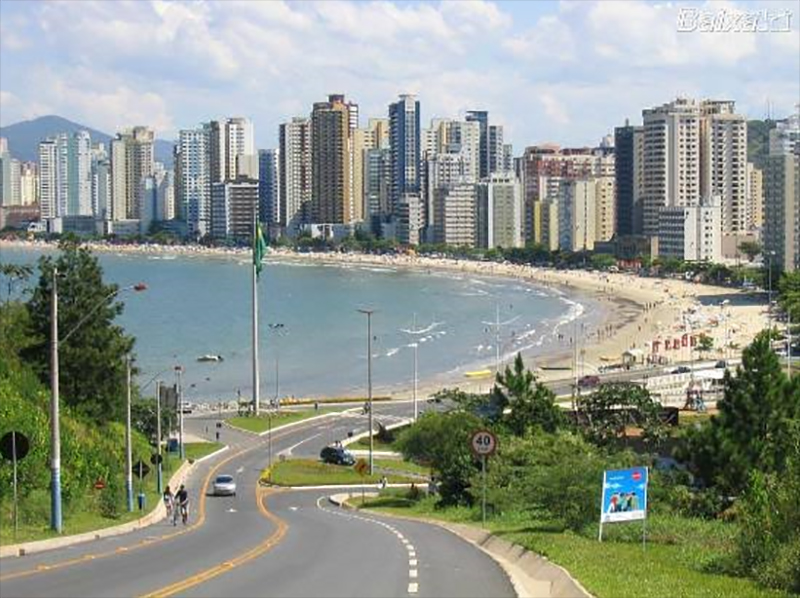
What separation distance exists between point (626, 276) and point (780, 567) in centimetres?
15778

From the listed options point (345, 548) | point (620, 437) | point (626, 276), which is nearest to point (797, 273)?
point (626, 276)

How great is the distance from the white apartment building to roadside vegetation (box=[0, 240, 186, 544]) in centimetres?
13561

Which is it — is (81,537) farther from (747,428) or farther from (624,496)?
(747,428)

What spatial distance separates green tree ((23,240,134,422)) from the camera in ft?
115

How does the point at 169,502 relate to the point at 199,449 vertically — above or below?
above

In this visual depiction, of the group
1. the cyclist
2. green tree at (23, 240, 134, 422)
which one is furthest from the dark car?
the cyclist

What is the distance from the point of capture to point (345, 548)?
709 inches

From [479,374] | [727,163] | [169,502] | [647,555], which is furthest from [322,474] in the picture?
[727,163]

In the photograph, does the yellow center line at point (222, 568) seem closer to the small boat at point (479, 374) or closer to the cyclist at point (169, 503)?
the cyclist at point (169, 503)

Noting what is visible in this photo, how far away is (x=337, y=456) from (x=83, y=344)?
55.0 ft

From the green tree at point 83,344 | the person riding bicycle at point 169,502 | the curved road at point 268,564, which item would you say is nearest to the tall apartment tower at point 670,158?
the green tree at point 83,344

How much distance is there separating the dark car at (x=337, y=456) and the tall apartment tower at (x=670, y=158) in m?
142

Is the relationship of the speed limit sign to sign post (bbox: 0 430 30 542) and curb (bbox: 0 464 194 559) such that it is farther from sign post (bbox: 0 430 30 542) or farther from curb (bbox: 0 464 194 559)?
sign post (bbox: 0 430 30 542)

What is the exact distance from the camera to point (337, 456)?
5056cm
